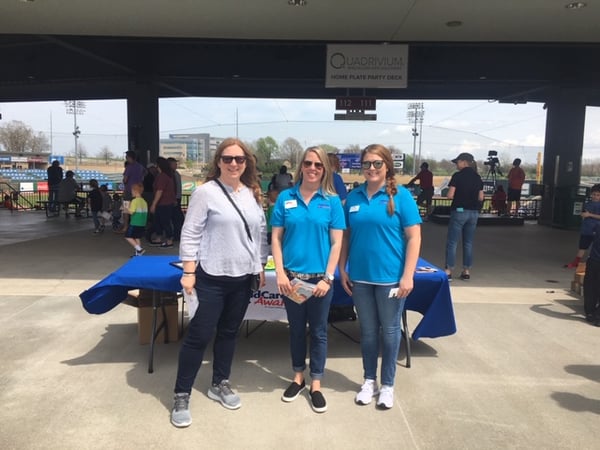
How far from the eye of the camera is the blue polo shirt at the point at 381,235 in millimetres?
2766

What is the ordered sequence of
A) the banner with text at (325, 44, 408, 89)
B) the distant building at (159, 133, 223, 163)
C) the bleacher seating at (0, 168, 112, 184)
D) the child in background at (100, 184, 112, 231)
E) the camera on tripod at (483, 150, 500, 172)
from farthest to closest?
1. the bleacher seating at (0, 168, 112, 184)
2. the camera on tripod at (483, 150, 500, 172)
3. the distant building at (159, 133, 223, 163)
4. the child in background at (100, 184, 112, 231)
5. the banner with text at (325, 44, 408, 89)

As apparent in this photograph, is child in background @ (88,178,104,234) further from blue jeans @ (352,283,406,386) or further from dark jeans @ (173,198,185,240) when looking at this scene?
blue jeans @ (352,283,406,386)

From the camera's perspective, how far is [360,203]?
286cm

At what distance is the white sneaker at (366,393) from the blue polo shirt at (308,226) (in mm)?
875

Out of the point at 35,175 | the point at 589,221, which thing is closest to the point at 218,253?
the point at 589,221

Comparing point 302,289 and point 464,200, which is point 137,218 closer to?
point 464,200

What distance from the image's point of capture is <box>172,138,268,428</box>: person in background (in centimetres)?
267

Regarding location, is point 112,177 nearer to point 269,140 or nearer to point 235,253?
point 269,140

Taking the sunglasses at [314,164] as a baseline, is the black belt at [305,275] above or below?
below

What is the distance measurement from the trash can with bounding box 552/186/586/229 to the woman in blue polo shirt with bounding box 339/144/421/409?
1172 cm

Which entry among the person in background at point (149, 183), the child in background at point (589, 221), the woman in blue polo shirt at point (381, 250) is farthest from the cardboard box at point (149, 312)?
the person in background at point (149, 183)

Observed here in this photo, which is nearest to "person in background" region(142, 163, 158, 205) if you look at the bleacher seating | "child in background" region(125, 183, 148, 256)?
"child in background" region(125, 183, 148, 256)

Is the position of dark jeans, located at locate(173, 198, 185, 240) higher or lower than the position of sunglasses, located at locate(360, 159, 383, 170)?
lower

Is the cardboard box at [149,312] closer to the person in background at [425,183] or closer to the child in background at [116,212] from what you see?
the child in background at [116,212]
